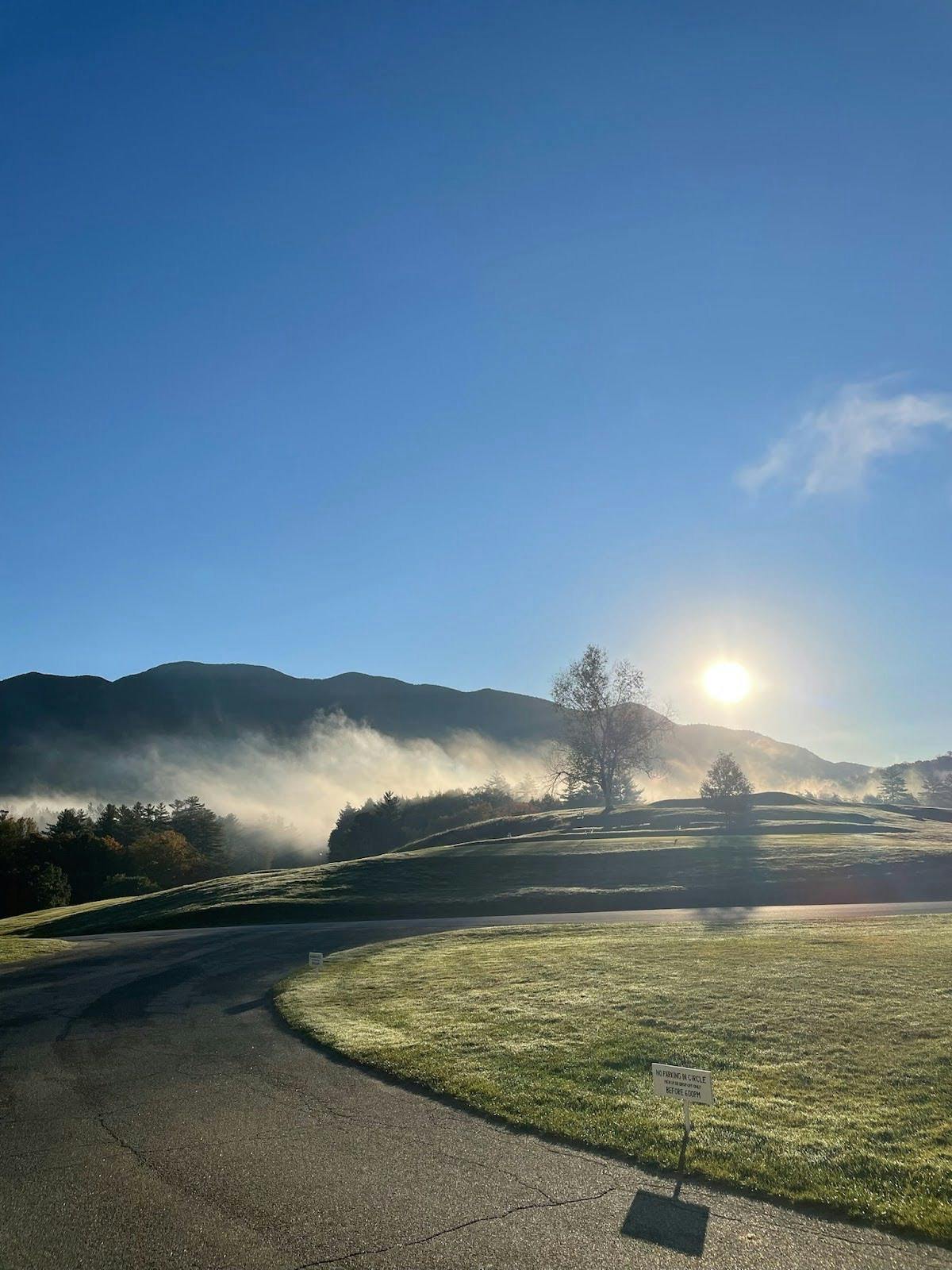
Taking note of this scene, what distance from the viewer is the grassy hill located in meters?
46.1

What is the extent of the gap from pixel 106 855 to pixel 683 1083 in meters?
112

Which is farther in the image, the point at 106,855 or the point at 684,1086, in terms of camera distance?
the point at 106,855

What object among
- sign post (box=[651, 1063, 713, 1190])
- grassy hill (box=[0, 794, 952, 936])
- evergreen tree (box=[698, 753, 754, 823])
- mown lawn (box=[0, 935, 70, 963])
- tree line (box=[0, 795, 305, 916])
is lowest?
tree line (box=[0, 795, 305, 916])

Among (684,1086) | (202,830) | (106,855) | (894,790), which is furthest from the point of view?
(894,790)

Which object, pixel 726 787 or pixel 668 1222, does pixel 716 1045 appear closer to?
pixel 668 1222

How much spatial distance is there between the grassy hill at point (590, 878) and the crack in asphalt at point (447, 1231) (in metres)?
37.5

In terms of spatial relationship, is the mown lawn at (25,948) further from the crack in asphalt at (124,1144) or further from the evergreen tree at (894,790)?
the evergreen tree at (894,790)

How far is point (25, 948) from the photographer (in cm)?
3275

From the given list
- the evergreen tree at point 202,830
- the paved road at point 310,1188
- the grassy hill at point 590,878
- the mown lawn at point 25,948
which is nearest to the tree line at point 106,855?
the evergreen tree at point 202,830

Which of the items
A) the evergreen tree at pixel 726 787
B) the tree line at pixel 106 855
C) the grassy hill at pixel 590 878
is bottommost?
the tree line at pixel 106 855

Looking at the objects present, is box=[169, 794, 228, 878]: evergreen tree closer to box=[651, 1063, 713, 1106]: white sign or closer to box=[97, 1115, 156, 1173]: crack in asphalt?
box=[97, 1115, 156, 1173]: crack in asphalt

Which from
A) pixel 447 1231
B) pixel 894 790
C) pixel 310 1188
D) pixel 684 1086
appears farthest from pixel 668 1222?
pixel 894 790

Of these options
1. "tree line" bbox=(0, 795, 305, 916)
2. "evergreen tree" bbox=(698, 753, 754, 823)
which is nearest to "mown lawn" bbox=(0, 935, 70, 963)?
"tree line" bbox=(0, 795, 305, 916)

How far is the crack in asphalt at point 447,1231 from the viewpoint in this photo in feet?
22.0
